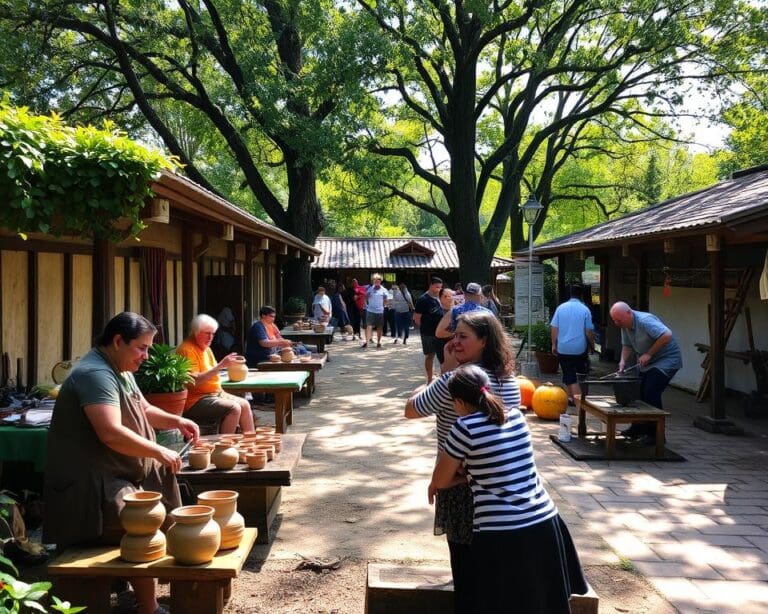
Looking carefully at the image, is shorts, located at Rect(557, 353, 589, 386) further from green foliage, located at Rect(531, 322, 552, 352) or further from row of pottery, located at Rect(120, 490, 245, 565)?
row of pottery, located at Rect(120, 490, 245, 565)

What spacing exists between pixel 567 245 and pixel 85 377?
11612mm

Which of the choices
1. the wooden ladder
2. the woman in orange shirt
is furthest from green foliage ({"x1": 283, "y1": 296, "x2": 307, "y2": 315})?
the woman in orange shirt

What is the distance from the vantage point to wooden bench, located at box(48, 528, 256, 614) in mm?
3111

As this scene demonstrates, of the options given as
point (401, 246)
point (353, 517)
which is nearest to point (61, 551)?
point (353, 517)

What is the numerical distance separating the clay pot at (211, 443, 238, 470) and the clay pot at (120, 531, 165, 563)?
3.85 feet

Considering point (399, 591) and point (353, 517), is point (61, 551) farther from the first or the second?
point (353, 517)

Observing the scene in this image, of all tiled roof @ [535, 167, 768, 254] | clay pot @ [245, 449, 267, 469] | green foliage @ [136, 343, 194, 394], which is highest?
tiled roof @ [535, 167, 768, 254]

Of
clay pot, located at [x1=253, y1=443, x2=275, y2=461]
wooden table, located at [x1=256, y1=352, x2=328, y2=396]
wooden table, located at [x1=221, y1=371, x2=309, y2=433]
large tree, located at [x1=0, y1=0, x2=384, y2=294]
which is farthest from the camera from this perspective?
large tree, located at [x1=0, y1=0, x2=384, y2=294]

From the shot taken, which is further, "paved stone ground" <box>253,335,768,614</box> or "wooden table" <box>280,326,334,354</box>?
"wooden table" <box>280,326,334,354</box>

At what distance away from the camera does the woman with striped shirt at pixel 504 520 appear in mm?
2875

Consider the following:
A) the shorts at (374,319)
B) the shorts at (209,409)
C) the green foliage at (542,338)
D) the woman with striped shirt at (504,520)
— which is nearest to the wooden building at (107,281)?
the shorts at (209,409)

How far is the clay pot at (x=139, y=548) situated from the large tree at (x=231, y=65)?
40.6ft

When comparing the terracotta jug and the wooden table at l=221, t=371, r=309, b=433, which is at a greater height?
the terracotta jug

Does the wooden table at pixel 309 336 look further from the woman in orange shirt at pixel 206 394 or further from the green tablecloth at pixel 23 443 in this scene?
the green tablecloth at pixel 23 443
